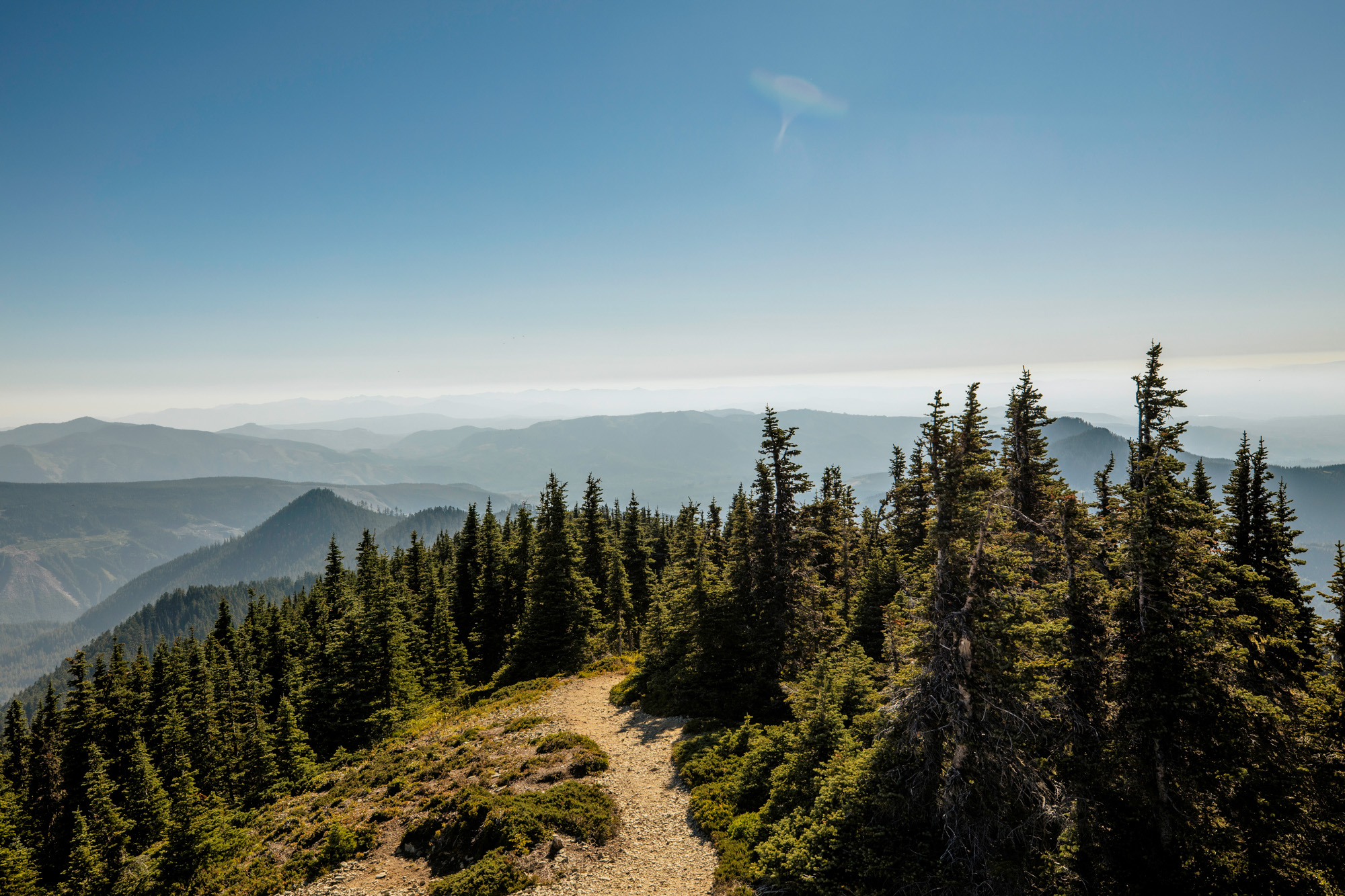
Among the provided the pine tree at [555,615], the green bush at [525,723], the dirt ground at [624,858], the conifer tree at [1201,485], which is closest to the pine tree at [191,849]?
the dirt ground at [624,858]

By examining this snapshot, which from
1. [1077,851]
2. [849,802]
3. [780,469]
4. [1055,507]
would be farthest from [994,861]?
[780,469]

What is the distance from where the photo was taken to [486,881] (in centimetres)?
1698

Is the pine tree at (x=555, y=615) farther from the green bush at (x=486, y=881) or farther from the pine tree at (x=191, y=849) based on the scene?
the green bush at (x=486, y=881)

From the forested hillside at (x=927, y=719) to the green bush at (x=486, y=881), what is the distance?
0.09 m

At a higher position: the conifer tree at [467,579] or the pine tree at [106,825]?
the conifer tree at [467,579]

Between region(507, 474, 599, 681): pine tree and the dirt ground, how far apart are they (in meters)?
17.2

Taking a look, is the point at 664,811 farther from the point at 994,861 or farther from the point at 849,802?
the point at 994,861

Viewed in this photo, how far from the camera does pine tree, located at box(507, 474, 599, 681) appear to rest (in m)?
42.9

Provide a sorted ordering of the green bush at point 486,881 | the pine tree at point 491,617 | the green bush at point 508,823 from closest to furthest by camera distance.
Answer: the green bush at point 486,881, the green bush at point 508,823, the pine tree at point 491,617

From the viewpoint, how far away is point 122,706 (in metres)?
41.7

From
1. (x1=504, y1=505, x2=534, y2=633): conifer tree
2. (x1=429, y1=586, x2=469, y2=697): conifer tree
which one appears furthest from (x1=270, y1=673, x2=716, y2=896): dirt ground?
(x1=504, y1=505, x2=534, y2=633): conifer tree

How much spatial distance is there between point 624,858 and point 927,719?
36.5ft

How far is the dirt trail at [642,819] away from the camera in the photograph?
16969 mm

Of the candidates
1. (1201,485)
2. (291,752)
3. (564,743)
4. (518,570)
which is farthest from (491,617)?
(1201,485)
